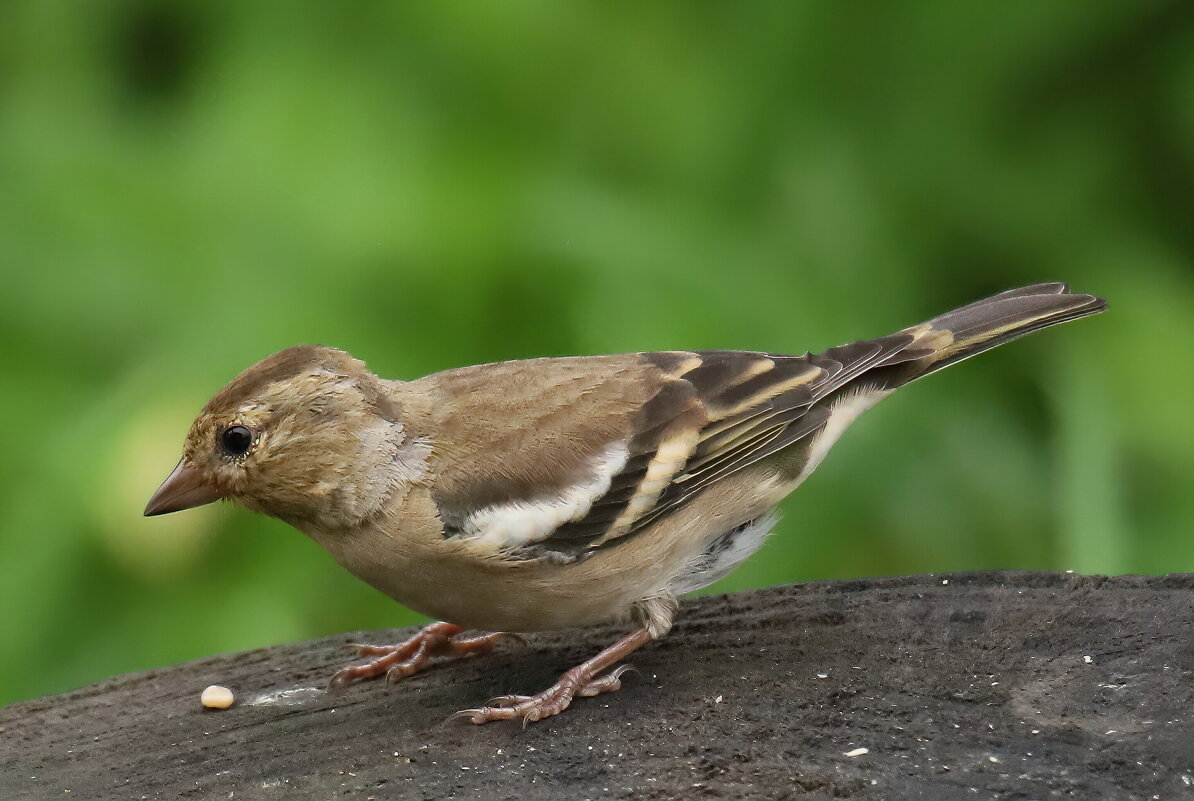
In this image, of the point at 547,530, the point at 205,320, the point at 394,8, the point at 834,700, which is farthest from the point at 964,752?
the point at 394,8

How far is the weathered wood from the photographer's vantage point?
2.71 m

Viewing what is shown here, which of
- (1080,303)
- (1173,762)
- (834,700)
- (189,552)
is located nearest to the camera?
(1173,762)

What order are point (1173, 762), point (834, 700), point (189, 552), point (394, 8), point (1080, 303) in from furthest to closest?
point (394, 8), point (189, 552), point (1080, 303), point (834, 700), point (1173, 762)

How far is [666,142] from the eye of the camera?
5309 mm

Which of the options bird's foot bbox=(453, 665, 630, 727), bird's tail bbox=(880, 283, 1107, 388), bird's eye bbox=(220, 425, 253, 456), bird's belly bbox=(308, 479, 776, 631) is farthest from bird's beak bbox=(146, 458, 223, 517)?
bird's tail bbox=(880, 283, 1107, 388)

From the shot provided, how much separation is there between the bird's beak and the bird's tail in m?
1.93

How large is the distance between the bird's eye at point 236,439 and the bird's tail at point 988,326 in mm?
1807

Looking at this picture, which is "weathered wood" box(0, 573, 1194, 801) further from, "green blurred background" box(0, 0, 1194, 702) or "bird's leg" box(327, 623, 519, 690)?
"green blurred background" box(0, 0, 1194, 702)

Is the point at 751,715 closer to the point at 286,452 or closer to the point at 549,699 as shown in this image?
the point at 549,699

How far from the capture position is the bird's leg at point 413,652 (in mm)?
3697

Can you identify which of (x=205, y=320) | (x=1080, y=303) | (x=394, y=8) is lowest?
(x=205, y=320)

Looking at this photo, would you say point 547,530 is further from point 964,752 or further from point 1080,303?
point 1080,303

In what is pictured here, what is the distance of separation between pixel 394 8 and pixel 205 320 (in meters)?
1.40

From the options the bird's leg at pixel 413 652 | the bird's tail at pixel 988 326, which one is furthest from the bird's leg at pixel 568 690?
the bird's tail at pixel 988 326
